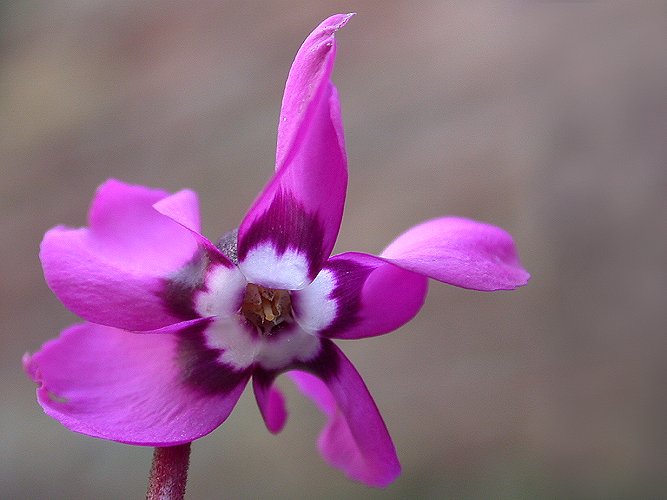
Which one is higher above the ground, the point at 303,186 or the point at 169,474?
the point at 303,186

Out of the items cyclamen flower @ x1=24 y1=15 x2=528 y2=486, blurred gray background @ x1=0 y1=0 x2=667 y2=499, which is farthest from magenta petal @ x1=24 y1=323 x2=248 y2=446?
blurred gray background @ x1=0 y1=0 x2=667 y2=499

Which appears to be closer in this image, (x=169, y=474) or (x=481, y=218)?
(x=169, y=474)

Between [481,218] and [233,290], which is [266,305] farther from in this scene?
[481,218]

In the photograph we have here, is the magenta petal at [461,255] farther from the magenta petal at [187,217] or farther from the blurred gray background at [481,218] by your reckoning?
the blurred gray background at [481,218]

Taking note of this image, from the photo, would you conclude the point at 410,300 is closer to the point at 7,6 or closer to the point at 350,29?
the point at 350,29

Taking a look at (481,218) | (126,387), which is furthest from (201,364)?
(481,218)

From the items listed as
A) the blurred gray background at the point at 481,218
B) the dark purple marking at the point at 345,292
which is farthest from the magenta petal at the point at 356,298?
the blurred gray background at the point at 481,218
